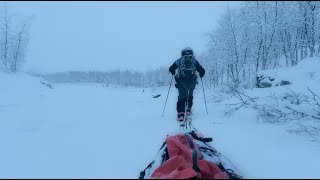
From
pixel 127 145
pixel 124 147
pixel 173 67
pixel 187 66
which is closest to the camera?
pixel 124 147

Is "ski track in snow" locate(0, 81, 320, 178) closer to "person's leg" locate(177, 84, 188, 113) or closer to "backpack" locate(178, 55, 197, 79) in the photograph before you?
"person's leg" locate(177, 84, 188, 113)

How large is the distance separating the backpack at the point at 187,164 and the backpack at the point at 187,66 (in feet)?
13.6

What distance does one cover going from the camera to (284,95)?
273 inches

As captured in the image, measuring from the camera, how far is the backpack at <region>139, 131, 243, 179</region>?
3.04 m

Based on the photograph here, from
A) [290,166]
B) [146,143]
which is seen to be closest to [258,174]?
[290,166]

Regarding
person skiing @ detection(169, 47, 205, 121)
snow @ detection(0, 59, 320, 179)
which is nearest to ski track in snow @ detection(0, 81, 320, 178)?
snow @ detection(0, 59, 320, 179)

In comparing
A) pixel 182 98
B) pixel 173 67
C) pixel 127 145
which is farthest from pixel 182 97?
pixel 127 145

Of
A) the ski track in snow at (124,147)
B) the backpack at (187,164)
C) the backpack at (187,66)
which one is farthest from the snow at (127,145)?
the backpack at (187,66)

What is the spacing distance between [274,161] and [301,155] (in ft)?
2.39

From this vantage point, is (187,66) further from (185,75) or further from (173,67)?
(173,67)

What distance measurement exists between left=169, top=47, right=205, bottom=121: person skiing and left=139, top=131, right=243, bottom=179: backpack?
4.00 metres

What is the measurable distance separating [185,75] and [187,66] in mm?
239

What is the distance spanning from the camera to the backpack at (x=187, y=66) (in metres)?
8.07

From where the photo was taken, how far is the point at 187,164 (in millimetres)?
3254
